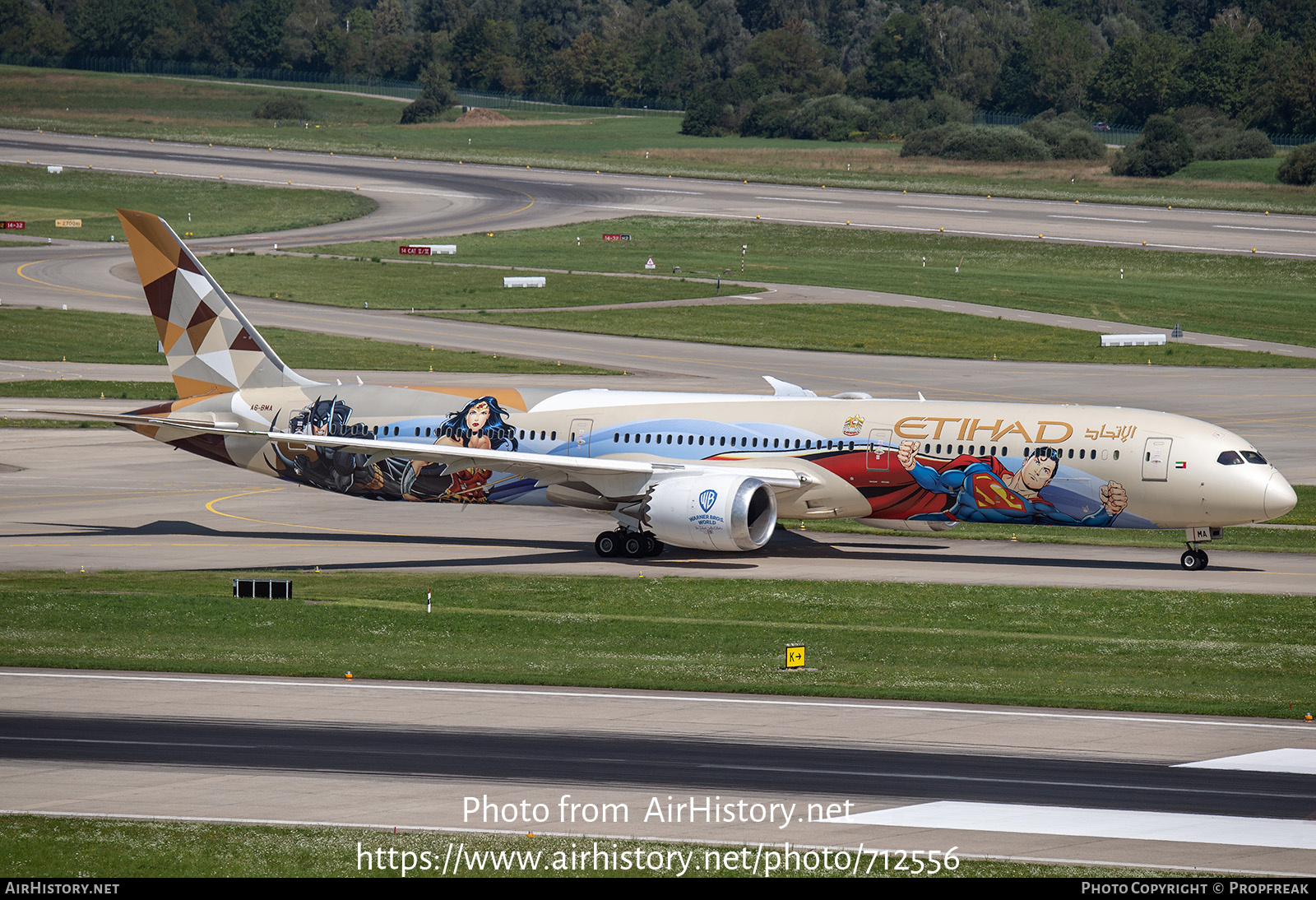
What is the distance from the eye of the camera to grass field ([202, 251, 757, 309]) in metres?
95.5

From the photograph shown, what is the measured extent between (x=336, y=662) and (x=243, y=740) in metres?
5.33

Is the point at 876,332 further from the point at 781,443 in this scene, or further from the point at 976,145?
the point at 976,145

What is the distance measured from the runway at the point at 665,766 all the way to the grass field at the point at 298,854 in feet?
1.59

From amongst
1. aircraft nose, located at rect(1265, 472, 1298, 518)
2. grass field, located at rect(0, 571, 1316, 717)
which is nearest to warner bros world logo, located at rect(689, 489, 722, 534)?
grass field, located at rect(0, 571, 1316, 717)

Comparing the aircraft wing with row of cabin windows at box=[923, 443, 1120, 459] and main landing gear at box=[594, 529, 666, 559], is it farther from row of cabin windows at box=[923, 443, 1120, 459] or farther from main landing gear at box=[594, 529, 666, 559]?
row of cabin windows at box=[923, 443, 1120, 459]

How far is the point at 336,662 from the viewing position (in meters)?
29.6

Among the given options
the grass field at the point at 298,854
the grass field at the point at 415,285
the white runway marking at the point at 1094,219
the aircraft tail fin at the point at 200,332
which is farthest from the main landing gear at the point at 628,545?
the white runway marking at the point at 1094,219

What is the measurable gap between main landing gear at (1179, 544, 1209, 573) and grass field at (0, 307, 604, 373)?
37.7 metres

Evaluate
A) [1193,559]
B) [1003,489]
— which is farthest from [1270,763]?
[1193,559]

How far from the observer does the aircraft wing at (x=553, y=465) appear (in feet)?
135

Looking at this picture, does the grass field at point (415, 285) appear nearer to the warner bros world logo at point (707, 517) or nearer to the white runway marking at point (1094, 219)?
the white runway marking at point (1094, 219)

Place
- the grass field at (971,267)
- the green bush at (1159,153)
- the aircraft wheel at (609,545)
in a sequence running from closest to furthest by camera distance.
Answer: the aircraft wheel at (609,545) < the grass field at (971,267) < the green bush at (1159,153)

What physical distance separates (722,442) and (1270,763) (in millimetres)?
21115

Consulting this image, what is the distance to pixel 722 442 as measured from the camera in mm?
42594
